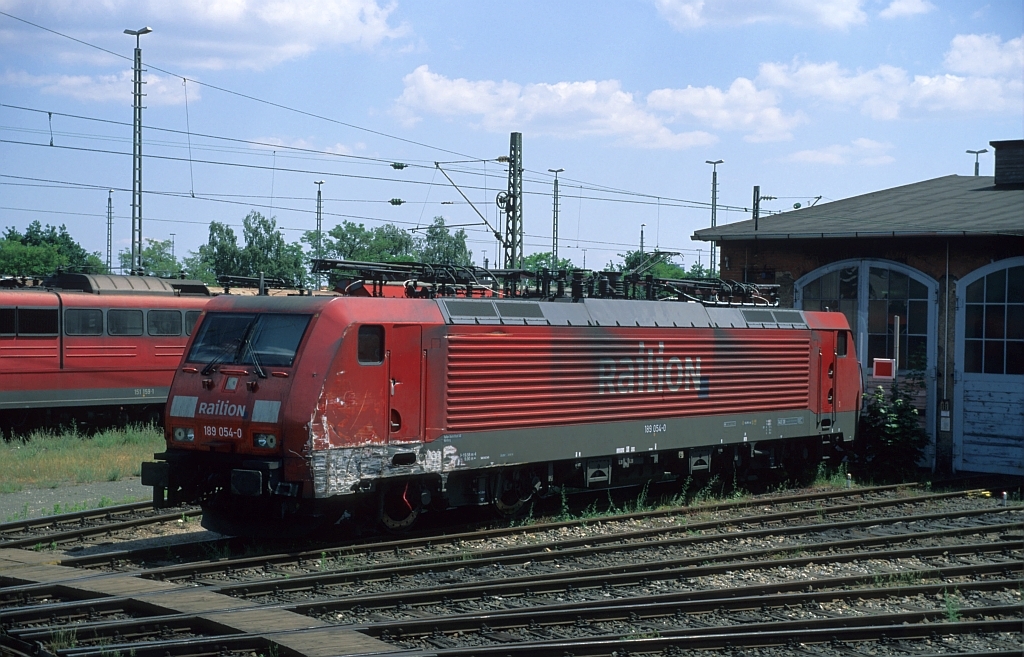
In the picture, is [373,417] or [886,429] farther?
[886,429]

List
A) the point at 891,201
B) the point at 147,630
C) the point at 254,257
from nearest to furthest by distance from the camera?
the point at 147,630 < the point at 891,201 < the point at 254,257

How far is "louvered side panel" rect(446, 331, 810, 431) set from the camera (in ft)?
43.0

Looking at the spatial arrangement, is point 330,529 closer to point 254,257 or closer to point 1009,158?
point 1009,158

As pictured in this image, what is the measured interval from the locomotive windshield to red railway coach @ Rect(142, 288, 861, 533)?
2 cm

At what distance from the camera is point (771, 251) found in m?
23.4

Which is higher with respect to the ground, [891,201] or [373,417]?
[891,201]

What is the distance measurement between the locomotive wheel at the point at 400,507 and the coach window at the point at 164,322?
12130 mm

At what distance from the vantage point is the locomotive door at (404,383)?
12.1 metres

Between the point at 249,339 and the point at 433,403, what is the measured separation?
2.14 m

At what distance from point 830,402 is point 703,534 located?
247 inches

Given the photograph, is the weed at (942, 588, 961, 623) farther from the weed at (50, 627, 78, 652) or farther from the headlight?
the weed at (50, 627, 78, 652)

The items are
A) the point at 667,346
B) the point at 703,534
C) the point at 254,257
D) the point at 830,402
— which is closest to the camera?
the point at 703,534

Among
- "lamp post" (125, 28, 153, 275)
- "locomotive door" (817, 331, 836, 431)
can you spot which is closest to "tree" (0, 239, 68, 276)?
"lamp post" (125, 28, 153, 275)

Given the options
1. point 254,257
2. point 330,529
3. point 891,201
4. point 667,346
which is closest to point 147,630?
point 330,529
